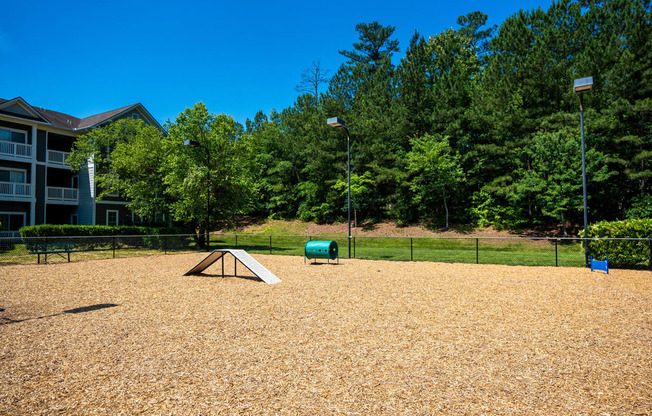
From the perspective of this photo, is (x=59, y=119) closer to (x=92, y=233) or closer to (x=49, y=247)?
(x=92, y=233)

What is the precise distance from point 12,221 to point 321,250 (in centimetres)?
2637

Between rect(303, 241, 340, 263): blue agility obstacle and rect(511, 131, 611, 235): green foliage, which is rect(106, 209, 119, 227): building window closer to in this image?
rect(303, 241, 340, 263): blue agility obstacle

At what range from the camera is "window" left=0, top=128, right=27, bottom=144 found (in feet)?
92.5

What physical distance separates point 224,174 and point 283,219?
23158 mm

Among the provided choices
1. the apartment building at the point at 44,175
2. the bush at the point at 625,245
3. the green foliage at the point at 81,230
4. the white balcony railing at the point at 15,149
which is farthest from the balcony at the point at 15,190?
the bush at the point at 625,245

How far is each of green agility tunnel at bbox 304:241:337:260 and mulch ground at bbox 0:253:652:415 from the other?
5319 millimetres

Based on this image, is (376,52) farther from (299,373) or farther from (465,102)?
(299,373)

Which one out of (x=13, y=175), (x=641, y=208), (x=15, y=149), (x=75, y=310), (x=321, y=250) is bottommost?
(x=75, y=310)

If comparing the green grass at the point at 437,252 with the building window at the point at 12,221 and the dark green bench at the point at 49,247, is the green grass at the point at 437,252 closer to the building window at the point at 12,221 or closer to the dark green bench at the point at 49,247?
the dark green bench at the point at 49,247

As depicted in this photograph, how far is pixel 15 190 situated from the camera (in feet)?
89.6

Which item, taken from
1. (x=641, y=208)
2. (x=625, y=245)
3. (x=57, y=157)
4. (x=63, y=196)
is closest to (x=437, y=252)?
(x=625, y=245)

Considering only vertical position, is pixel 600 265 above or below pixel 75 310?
above

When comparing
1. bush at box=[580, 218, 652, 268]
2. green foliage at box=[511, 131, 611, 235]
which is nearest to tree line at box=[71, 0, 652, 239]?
green foliage at box=[511, 131, 611, 235]

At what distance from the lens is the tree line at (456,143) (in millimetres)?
26812
